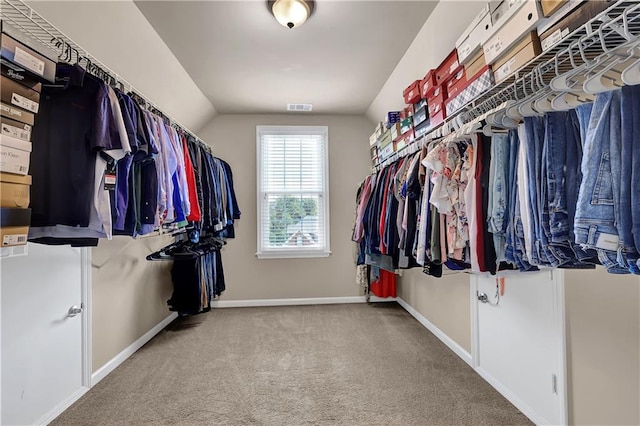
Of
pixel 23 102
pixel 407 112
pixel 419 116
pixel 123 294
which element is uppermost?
pixel 407 112

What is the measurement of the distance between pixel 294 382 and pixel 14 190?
196cm

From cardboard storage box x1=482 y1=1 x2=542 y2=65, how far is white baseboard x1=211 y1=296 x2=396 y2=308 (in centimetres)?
342

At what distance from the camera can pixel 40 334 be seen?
177 cm

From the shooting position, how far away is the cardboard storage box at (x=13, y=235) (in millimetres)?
958

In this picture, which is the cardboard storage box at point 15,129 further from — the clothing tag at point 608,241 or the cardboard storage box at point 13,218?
the clothing tag at point 608,241

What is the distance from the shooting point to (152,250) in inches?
125

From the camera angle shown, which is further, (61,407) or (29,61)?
(61,407)

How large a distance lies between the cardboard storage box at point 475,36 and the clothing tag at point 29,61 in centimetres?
182

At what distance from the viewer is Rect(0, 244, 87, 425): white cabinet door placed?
1.58m

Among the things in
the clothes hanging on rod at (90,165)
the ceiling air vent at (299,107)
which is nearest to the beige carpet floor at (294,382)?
the clothes hanging on rod at (90,165)

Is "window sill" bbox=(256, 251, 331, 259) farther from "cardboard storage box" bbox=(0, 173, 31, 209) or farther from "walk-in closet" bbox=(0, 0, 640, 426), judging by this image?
"cardboard storage box" bbox=(0, 173, 31, 209)

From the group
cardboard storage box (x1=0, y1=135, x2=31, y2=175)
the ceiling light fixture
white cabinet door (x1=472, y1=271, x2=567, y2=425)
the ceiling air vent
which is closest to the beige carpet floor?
white cabinet door (x1=472, y1=271, x2=567, y2=425)

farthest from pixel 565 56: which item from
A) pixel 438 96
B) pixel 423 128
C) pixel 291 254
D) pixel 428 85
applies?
pixel 291 254

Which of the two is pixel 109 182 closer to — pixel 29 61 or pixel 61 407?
pixel 29 61
